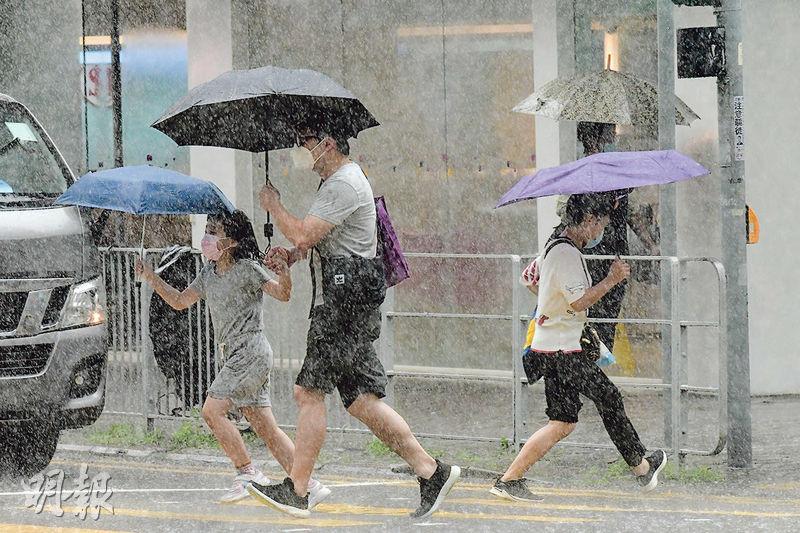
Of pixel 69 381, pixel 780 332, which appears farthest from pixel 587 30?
pixel 69 381

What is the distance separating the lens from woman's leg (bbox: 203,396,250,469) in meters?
7.96

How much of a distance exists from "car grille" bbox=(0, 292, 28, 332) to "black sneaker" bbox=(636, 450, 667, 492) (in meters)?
3.64

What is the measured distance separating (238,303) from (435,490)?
Answer: 59.3 inches

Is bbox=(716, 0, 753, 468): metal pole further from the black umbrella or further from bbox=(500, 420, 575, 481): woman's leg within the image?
the black umbrella

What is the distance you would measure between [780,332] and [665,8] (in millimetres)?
3720

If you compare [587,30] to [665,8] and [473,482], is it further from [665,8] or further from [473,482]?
[473,482]

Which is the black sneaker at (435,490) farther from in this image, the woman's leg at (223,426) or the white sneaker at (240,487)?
the woman's leg at (223,426)

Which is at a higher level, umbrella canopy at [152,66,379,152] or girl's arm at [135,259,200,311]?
umbrella canopy at [152,66,379,152]

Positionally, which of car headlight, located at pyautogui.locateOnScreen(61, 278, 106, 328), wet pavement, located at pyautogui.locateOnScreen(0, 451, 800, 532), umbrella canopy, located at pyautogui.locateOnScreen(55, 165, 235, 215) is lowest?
wet pavement, located at pyautogui.locateOnScreen(0, 451, 800, 532)

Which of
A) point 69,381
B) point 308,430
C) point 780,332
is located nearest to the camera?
point 308,430

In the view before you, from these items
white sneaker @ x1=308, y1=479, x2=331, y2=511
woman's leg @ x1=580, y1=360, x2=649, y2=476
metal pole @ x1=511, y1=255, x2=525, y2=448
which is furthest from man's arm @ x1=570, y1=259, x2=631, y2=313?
white sneaker @ x1=308, y1=479, x2=331, y2=511

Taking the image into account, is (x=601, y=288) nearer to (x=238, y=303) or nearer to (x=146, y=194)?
(x=238, y=303)

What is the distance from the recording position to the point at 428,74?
1316 cm

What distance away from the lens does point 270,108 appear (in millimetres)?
7797
